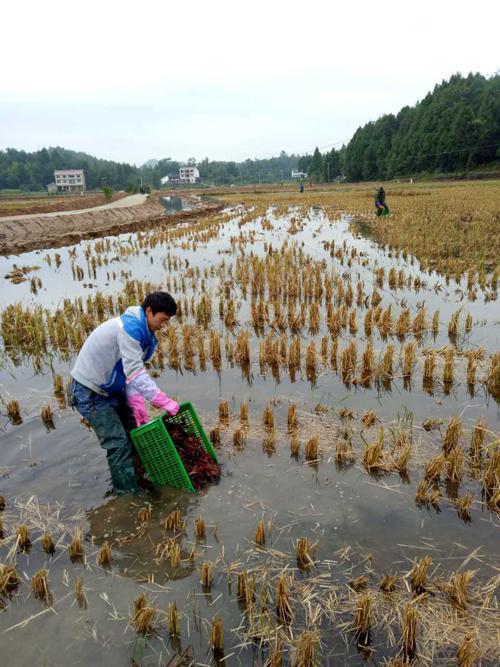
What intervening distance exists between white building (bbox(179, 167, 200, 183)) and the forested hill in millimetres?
62179

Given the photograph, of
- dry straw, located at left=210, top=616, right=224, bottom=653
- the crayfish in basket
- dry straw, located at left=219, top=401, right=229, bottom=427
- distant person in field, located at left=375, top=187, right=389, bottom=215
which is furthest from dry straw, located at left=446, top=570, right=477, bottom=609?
distant person in field, located at left=375, top=187, right=389, bottom=215

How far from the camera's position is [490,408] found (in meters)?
5.00

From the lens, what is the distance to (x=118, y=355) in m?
3.61

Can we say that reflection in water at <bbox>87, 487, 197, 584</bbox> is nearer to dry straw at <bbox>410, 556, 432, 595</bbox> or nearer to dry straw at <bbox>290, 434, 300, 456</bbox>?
dry straw at <bbox>290, 434, 300, 456</bbox>

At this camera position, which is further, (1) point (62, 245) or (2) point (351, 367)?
(1) point (62, 245)

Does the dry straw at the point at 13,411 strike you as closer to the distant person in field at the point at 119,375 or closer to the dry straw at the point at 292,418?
the distant person in field at the point at 119,375

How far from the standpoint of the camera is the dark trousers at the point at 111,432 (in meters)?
3.65

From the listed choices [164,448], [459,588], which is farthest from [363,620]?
[164,448]

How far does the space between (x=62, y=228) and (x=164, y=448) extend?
2301cm

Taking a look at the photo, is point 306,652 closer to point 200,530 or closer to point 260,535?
point 260,535

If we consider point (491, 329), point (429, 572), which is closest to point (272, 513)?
point (429, 572)

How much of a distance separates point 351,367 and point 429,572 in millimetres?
3177

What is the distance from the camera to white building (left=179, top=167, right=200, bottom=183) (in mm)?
133500

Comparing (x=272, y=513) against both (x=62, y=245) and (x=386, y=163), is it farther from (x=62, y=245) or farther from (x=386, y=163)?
(x=386, y=163)
